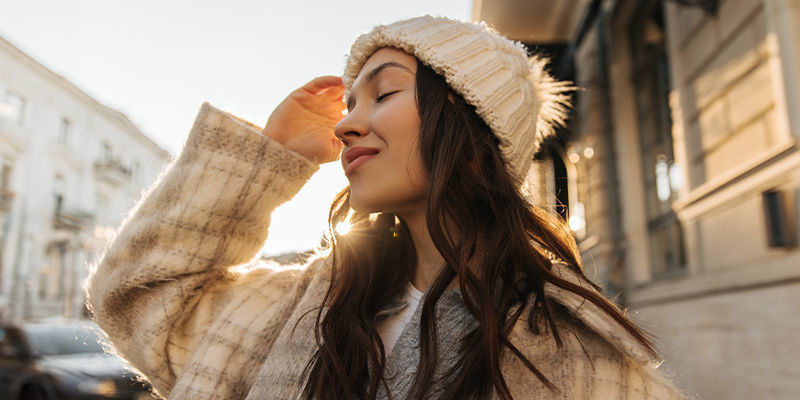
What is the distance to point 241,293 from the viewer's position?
1672 mm

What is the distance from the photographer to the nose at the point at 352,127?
1.53 m

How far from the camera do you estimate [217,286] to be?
1715 mm

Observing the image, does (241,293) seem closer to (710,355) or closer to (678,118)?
(710,355)

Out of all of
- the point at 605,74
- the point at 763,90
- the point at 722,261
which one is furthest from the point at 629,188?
the point at 763,90

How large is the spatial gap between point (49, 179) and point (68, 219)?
269 cm

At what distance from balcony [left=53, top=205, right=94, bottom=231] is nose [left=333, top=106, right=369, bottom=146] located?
107 feet

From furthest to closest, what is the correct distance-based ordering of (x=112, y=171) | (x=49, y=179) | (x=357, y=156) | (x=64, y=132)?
(x=112, y=171) → (x=64, y=132) → (x=49, y=179) → (x=357, y=156)

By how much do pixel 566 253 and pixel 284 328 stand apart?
78 cm

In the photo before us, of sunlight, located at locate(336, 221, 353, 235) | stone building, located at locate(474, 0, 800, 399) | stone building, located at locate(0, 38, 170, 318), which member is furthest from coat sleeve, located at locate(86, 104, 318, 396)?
stone building, located at locate(0, 38, 170, 318)

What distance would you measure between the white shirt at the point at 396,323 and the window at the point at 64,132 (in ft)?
103

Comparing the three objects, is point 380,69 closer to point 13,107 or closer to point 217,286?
point 217,286

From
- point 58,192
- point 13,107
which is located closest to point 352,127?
point 13,107

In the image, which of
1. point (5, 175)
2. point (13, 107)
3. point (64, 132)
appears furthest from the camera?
point (64, 132)

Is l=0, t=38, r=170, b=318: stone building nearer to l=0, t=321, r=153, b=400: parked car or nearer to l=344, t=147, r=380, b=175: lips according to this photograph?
l=0, t=321, r=153, b=400: parked car
